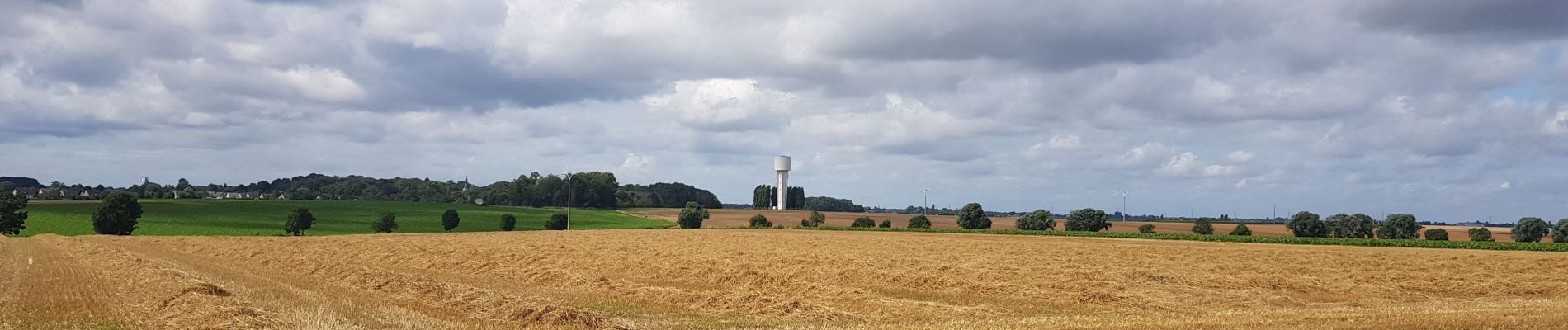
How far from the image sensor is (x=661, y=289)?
2305 centimetres

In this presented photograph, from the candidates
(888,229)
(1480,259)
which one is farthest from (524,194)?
(1480,259)

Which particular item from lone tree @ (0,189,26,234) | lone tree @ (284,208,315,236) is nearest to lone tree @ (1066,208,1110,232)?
lone tree @ (284,208,315,236)

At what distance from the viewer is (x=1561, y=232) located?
84.6 metres

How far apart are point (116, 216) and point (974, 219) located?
300ft

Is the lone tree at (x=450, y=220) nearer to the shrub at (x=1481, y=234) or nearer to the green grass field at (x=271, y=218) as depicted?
the green grass field at (x=271, y=218)

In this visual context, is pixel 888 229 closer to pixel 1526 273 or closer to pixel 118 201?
pixel 1526 273

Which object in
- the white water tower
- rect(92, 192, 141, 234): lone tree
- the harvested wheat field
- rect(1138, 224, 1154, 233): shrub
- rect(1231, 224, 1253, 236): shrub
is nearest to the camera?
the harvested wheat field

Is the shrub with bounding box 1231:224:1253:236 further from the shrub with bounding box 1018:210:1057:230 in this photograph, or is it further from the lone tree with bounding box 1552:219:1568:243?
the lone tree with bounding box 1552:219:1568:243

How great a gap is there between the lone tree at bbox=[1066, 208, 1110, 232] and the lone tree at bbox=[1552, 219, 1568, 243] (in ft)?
130

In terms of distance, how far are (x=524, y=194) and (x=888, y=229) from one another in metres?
99.6

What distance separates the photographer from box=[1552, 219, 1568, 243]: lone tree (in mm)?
83881

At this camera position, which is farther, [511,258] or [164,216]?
[164,216]

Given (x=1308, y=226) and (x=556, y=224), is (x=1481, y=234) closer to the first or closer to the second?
(x=1308, y=226)

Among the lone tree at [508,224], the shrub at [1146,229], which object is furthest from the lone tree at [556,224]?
the shrub at [1146,229]
